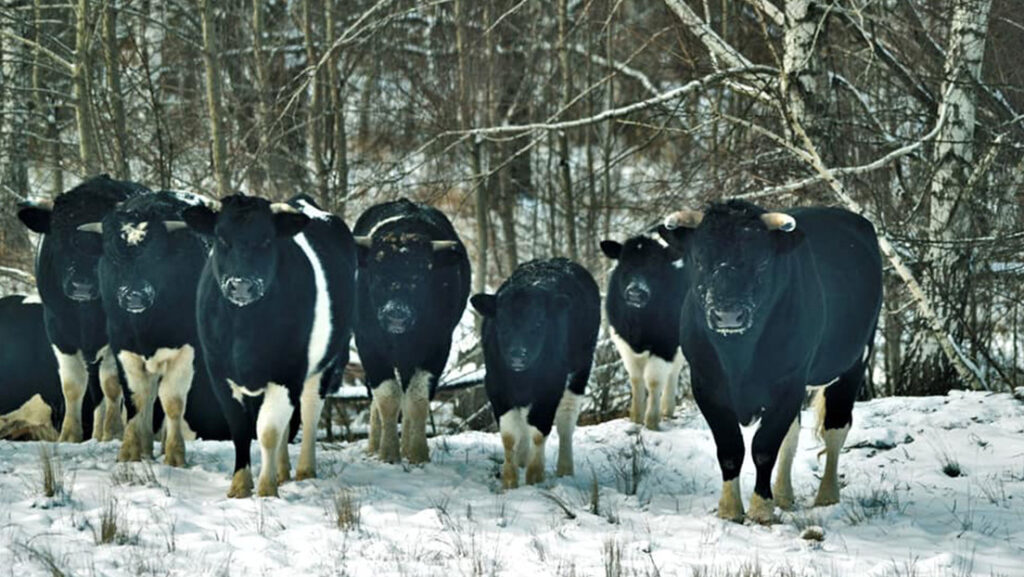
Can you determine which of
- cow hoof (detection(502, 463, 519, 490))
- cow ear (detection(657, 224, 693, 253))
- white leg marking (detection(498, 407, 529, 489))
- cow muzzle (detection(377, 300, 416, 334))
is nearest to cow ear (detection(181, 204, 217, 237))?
cow muzzle (detection(377, 300, 416, 334))

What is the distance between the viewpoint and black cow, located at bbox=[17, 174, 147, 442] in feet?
35.9

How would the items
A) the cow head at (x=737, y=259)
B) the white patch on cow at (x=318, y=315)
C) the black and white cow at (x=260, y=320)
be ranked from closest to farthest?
the cow head at (x=737, y=259) → the black and white cow at (x=260, y=320) → the white patch on cow at (x=318, y=315)

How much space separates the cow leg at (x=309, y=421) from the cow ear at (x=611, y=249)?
10.5 feet

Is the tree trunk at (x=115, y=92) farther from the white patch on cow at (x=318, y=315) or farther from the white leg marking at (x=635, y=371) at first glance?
the white patch on cow at (x=318, y=315)

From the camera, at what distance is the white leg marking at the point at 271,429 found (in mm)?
9289

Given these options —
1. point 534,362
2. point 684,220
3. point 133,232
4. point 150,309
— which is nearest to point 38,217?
point 133,232

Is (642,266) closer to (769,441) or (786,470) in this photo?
(786,470)

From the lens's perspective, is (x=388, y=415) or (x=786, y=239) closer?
(x=786, y=239)

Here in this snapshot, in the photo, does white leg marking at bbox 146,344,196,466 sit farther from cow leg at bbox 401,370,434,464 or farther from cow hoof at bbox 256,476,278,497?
cow leg at bbox 401,370,434,464

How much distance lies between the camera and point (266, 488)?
30.4 feet

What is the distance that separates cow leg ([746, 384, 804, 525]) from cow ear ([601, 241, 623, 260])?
11.2ft

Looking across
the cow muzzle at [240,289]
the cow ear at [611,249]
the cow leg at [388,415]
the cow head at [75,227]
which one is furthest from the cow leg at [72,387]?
the cow ear at [611,249]

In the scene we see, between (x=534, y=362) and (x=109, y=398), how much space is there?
137 inches

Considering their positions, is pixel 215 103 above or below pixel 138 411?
above
